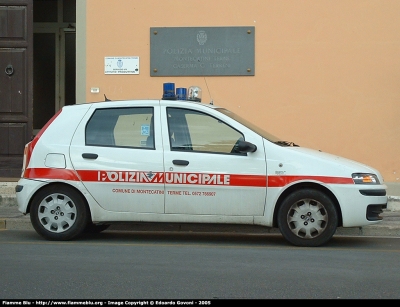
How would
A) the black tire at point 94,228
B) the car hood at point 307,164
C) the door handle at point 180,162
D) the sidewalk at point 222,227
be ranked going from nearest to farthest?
the car hood at point 307,164 < the door handle at point 180,162 < the black tire at point 94,228 < the sidewalk at point 222,227

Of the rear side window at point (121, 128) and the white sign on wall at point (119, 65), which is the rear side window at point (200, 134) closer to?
the rear side window at point (121, 128)

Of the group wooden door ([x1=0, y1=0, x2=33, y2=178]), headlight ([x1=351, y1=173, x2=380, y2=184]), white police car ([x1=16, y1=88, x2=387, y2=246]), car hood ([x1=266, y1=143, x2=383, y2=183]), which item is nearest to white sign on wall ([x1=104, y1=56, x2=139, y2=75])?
wooden door ([x1=0, y1=0, x2=33, y2=178])

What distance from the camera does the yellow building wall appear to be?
13.0 metres

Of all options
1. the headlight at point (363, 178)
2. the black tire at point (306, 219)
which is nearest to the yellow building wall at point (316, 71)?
the headlight at point (363, 178)

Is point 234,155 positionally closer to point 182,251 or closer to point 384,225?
point 182,251

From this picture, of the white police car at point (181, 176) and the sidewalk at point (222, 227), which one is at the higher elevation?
the white police car at point (181, 176)

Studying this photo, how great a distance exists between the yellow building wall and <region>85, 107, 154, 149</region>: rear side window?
13.8 ft

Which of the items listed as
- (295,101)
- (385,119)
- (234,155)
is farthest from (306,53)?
(234,155)

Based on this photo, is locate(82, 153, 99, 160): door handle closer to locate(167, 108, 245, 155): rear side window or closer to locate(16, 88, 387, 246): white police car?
locate(16, 88, 387, 246): white police car

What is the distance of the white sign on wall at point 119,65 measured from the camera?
43.8ft

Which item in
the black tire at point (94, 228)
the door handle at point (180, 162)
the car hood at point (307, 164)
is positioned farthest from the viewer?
the black tire at point (94, 228)

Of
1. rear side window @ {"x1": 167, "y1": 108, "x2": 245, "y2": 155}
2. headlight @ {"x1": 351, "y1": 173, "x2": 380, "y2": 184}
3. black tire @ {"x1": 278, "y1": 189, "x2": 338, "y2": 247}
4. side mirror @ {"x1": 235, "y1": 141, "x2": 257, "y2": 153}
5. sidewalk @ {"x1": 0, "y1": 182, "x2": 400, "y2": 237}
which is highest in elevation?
rear side window @ {"x1": 167, "y1": 108, "x2": 245, "y2": 155}

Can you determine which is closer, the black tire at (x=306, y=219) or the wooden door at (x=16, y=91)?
the black tire at (x=306, y=219)

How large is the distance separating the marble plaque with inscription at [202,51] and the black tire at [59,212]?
472 cm
